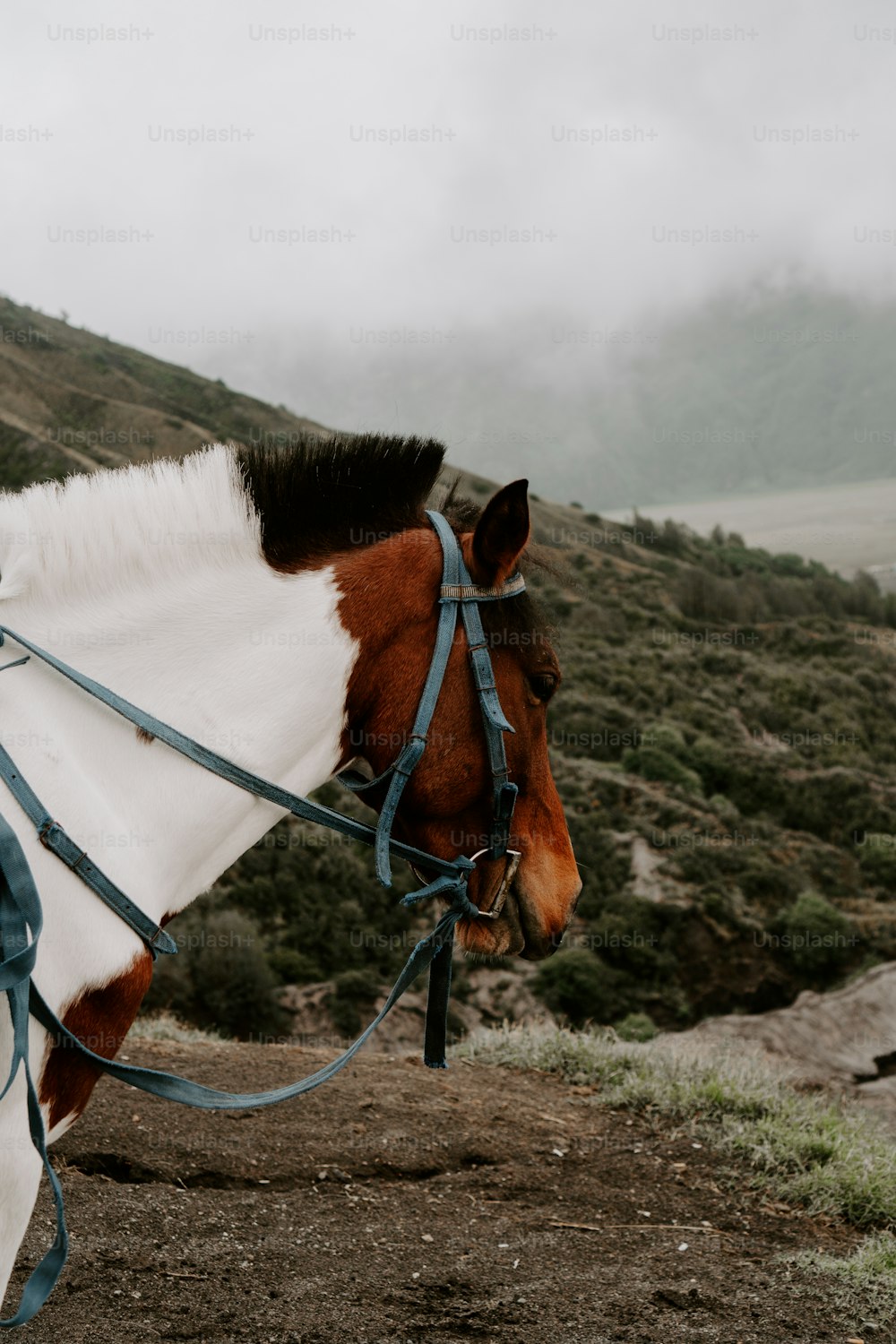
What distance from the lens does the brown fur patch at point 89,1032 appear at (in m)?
2.13

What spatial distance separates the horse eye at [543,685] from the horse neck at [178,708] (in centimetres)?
53

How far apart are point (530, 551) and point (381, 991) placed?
11.4m

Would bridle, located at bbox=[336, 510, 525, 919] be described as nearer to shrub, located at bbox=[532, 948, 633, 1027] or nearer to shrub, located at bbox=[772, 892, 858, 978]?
shrub, located at bbox=[532, 948, 633, 1027]

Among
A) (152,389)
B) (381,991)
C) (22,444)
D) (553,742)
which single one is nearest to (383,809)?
(381,991)

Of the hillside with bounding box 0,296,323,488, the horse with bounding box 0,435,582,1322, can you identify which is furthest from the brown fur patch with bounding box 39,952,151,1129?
the hillside with bounding box 0,296,323,488

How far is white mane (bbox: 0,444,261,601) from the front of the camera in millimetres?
2346

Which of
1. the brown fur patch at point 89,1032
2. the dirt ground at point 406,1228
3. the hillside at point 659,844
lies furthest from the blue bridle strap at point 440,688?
the dirt ground at point 406,1228

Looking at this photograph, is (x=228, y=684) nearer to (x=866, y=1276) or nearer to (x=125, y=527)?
(x=125, y=527)

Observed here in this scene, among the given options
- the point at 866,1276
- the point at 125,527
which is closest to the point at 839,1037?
the point at 866,1276

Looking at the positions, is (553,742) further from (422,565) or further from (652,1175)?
(422,565)

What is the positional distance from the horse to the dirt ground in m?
2.23

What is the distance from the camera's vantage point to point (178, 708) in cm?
240

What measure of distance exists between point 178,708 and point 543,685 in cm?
100

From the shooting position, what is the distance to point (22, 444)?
3462 centimetres
